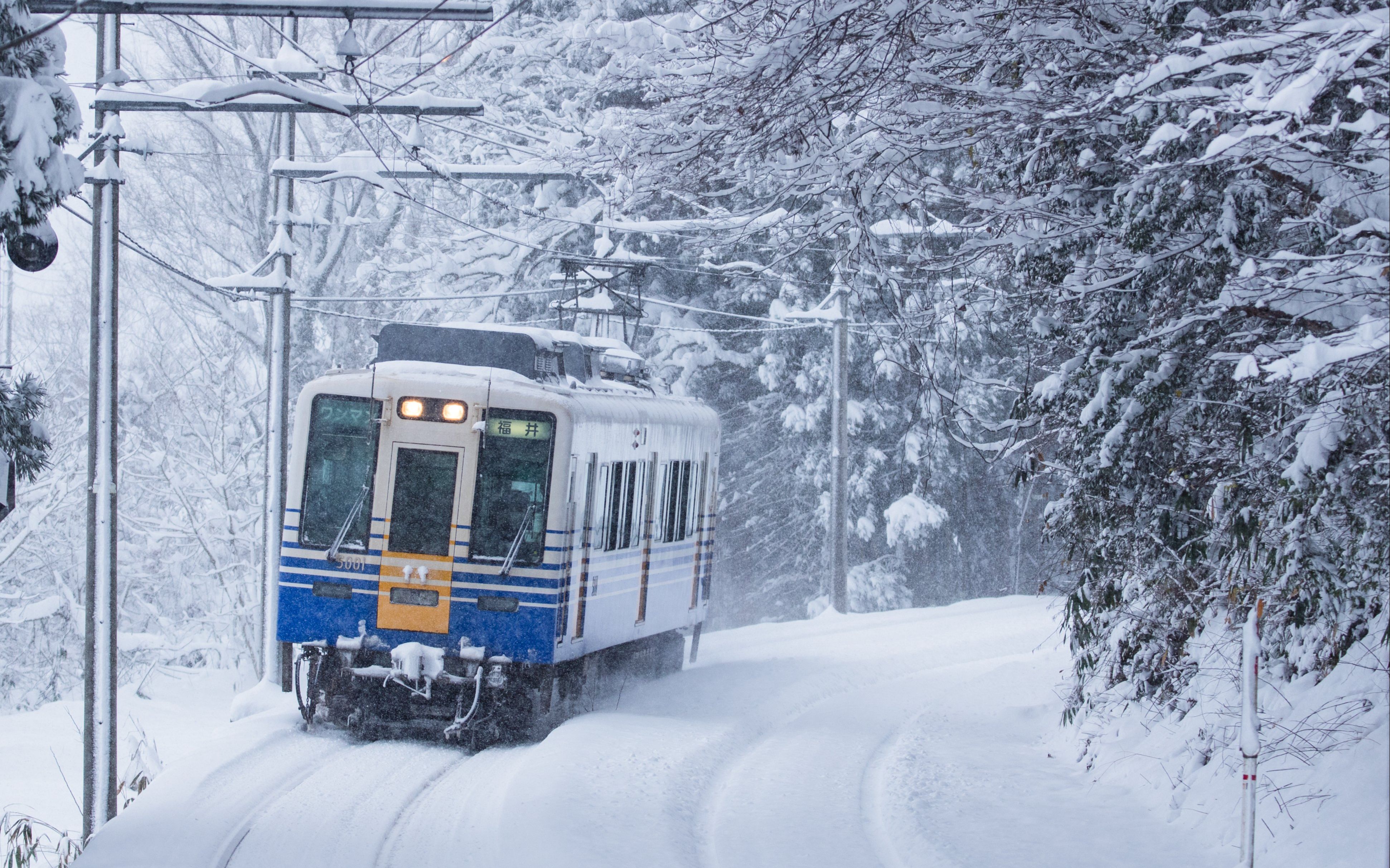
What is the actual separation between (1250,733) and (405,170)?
1099cm

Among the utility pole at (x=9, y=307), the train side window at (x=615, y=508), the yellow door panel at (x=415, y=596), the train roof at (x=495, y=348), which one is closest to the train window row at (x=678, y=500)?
the train side window at (x=615, y=508)

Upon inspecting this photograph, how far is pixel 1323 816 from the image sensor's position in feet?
23.5

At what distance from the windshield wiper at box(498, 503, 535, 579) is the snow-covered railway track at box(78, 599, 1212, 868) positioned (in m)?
1.29

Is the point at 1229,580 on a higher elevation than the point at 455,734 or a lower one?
higher

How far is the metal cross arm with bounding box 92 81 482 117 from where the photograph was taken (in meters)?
9.70

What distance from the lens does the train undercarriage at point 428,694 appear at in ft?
36.3

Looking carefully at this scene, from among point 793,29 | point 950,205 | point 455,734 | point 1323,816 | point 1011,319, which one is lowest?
point 455,734

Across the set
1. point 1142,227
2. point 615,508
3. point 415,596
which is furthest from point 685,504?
point 1142,227

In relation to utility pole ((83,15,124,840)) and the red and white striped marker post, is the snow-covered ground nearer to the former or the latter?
the red and white striped marker post

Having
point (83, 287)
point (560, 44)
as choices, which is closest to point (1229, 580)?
point (560, 44)

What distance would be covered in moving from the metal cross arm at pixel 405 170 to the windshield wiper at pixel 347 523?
3.83m

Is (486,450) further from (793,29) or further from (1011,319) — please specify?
(793,29)

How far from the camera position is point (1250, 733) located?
6598mm

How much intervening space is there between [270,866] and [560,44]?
17.8 metres
